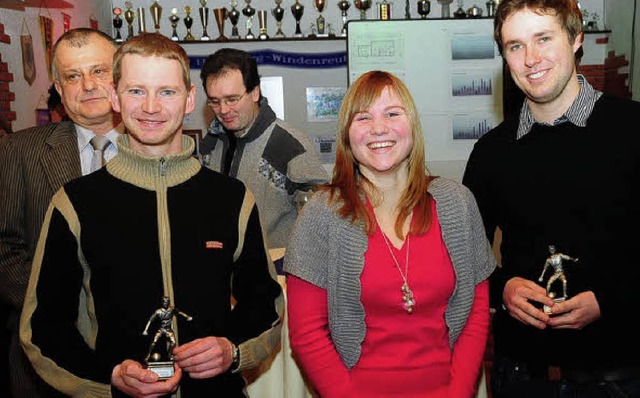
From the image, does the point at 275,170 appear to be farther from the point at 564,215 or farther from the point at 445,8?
the point at 445,8

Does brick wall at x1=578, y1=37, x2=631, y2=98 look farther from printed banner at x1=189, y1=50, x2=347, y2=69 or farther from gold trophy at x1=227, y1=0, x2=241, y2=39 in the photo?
gold trophy at x1=227, y1=0, x2=241, y2=39

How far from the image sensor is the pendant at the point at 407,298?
6.21 feet

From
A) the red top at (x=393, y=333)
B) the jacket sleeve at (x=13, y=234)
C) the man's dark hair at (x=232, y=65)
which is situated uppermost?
the man's dark hair at (x=232, y=65)

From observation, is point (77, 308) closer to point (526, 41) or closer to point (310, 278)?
point (310, 278)

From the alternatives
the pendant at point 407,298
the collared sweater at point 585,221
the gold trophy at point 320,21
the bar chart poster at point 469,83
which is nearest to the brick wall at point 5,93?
the pendant at point 407,298

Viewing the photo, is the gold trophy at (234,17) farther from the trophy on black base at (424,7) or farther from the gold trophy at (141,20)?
the trophy on black base at (424,7)

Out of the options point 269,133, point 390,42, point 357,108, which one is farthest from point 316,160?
point 390,42

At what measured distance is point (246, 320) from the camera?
192 cm

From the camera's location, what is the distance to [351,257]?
1.91 m

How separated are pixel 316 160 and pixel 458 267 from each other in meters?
1.67

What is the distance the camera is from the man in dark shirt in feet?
6.33

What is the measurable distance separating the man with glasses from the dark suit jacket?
1.28 meters

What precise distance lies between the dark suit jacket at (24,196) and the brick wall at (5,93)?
2131 millimetres

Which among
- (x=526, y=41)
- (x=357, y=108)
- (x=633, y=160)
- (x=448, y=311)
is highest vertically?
(x=526, y=41)
